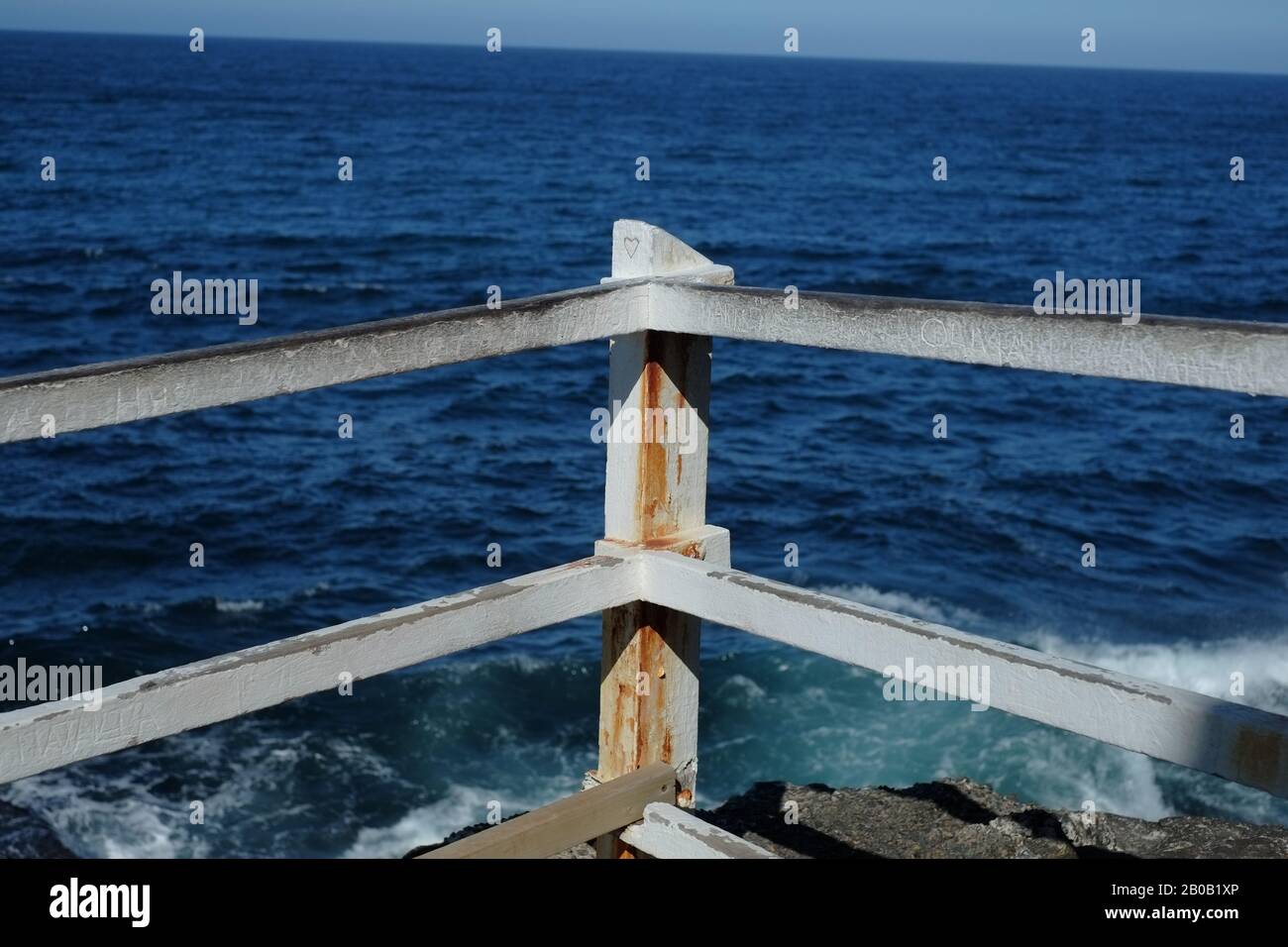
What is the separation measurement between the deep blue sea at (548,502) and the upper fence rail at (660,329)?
26.5ft

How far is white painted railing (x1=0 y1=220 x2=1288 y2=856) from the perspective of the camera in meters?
1.96

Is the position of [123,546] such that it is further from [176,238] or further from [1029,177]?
[1029,177]

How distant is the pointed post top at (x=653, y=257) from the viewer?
2.66 metres

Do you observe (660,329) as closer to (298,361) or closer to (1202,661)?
(298,361)

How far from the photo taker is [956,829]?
15.4ft

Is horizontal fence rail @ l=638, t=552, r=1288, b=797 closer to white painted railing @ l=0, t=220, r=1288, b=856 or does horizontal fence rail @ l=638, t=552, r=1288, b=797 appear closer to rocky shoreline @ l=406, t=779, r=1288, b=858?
white painted railing @ l=0, t=220, r=1288, b=856

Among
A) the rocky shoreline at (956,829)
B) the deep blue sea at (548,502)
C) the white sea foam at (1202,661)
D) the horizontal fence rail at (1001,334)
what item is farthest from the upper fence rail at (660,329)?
the white sea foam at (1202,661)

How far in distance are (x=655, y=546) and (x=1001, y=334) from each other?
807 mm

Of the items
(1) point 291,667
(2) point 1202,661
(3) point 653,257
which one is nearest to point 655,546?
(3) point 653,257

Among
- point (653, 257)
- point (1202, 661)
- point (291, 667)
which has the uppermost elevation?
point (653, 257)

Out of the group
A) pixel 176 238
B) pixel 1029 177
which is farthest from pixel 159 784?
pixel 1029 177

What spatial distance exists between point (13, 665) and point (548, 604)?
11.6m

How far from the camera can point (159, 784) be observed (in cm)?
1073

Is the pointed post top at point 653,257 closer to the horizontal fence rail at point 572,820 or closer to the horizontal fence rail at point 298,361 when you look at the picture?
the horizontal fence rail at point 298,361
